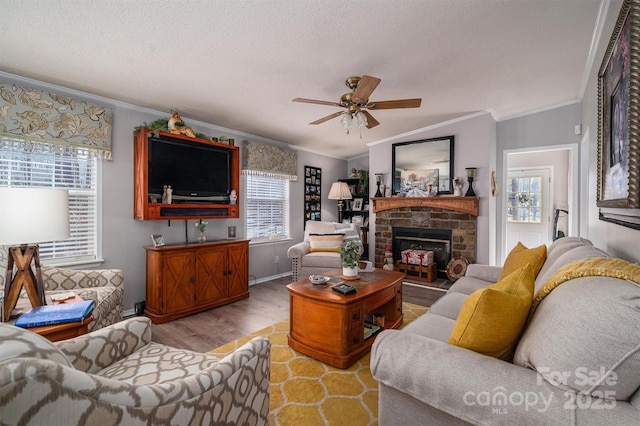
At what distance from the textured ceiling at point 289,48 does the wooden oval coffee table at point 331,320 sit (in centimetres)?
195

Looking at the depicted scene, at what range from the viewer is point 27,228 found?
1487mm

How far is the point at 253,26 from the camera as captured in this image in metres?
1.94

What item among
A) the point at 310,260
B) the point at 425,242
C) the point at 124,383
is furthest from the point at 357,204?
the point at 124,383

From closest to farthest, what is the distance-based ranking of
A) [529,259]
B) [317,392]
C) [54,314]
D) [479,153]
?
[54,314]
[317,392]
[529,259]
[479,153]

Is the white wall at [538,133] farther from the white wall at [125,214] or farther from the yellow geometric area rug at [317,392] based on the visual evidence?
the white wall at [125,214]

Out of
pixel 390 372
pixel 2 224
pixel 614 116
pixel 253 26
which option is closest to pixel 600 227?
pixel 614 116

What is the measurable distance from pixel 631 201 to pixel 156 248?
3603 mm

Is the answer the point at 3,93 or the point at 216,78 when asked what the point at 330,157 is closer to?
the point at 216,78

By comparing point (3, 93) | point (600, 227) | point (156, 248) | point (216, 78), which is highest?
point (216, 78)

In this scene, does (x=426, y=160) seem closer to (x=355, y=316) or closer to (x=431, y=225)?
(x=431, y=225)

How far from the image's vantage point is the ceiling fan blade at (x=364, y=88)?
2.15m

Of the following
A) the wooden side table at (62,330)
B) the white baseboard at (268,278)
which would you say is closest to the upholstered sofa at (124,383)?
the wooden side table at (62,330)

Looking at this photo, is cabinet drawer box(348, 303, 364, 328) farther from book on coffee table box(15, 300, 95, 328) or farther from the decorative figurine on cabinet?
the decorative figurine on cabinet

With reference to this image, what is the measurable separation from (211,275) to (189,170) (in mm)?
1336
